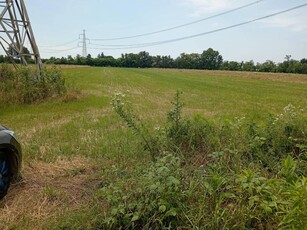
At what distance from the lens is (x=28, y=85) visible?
38.5 ft

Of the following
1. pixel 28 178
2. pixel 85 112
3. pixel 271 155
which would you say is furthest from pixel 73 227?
pixel 85 112

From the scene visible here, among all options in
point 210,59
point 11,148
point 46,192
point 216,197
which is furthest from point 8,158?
point 210,59

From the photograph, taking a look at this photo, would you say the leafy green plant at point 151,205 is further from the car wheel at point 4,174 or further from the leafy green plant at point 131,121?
the car wheel at point 4,174

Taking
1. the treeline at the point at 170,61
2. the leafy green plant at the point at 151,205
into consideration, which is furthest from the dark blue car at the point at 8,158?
the treeline at the point at 170,61

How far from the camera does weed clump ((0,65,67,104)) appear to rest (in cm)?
1130

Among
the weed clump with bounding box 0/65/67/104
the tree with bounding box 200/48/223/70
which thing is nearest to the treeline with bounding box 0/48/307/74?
the tree with bounding box 200/48/223/70

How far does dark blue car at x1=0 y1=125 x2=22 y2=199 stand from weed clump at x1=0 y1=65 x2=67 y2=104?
27.7 ft

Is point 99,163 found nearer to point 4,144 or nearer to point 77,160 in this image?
point 77,160

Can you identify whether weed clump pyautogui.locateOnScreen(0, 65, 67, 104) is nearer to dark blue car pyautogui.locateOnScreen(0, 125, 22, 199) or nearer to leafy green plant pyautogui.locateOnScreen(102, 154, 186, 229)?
dark blue car pyautogui.locateOnScreen(0, 125, 22, 199)

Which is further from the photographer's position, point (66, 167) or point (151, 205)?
point (66, 167)

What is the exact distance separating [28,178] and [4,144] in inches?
38.7

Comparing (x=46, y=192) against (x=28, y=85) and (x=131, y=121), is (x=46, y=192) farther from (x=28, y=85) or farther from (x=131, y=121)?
(x=28, y=85)

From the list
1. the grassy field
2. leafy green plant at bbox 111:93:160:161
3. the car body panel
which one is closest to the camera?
the grassy field

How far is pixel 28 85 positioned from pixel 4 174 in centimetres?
929
